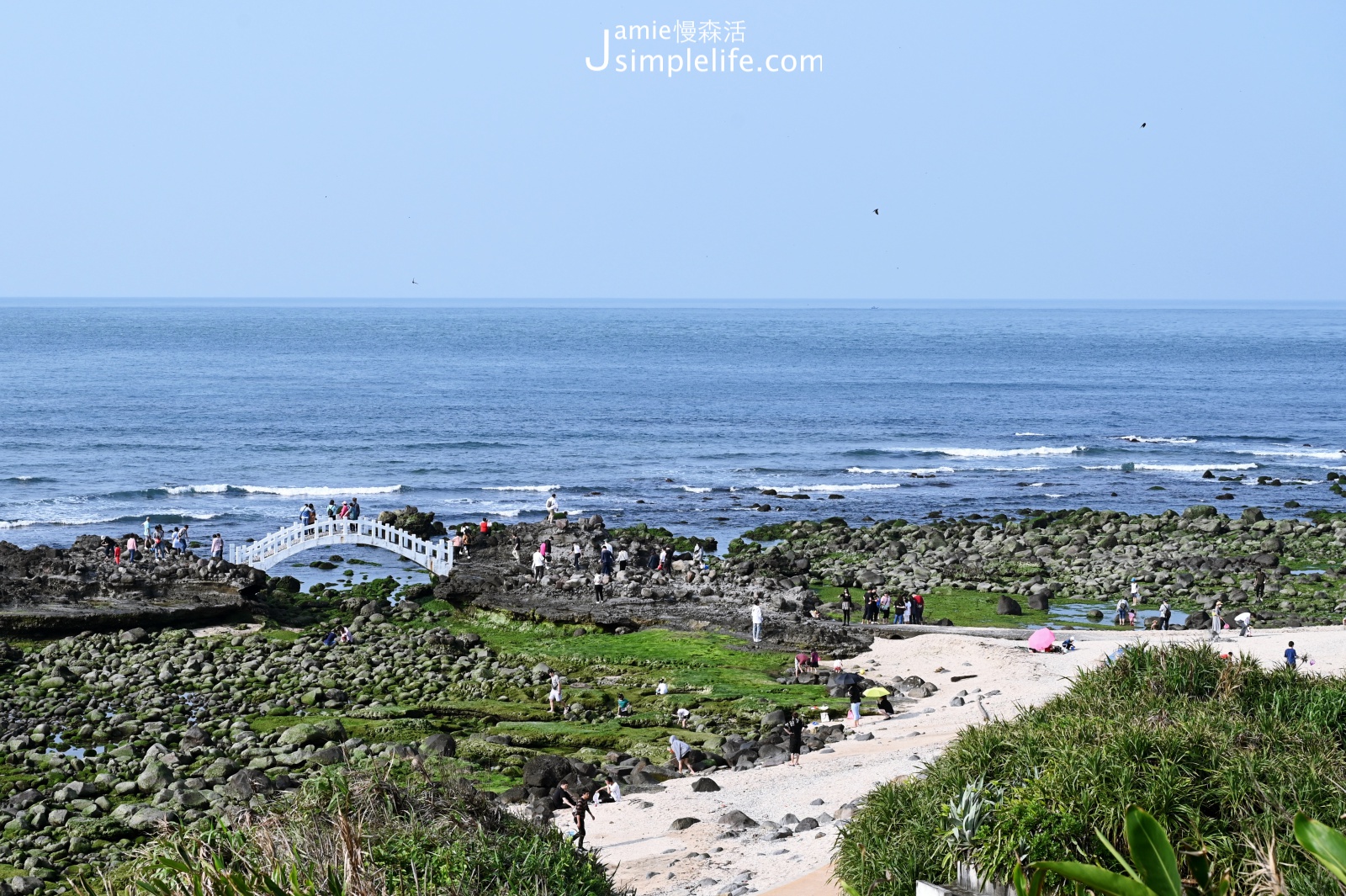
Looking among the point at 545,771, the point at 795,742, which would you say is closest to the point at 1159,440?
the point at 795,742

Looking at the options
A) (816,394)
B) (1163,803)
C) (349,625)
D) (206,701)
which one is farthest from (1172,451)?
(1163,803)

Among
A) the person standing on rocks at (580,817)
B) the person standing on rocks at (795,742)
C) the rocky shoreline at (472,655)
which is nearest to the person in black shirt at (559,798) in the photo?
the rocky shoreline at (472,655)

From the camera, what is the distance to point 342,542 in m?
35.7

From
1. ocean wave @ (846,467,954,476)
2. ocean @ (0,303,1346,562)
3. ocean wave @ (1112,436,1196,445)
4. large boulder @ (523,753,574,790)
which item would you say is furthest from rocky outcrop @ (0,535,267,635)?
ocean wave @ (1112,436,1196,445)

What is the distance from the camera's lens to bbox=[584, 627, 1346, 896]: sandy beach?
15.2 metres

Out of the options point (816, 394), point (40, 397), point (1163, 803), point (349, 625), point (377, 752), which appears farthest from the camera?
point (816, 394)

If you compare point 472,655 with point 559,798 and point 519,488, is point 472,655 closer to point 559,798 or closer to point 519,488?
point 559,798

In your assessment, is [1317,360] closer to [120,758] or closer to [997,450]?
[997,450]

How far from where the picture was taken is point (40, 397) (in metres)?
80.4

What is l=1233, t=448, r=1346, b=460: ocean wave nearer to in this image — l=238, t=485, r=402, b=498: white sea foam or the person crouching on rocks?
l=238, t=485, r=402, b=498: white sea foam

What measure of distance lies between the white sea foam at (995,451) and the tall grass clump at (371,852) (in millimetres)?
54046

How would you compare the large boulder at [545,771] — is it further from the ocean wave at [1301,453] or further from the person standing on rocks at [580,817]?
the ocean wave at [1301,453]

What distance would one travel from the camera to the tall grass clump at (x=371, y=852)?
890 centimetres

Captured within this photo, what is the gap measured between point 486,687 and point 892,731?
27.6ft
